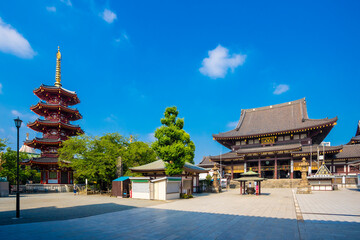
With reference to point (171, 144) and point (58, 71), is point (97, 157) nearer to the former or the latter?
point (171, 144)

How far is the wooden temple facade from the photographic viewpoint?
38.6 metres

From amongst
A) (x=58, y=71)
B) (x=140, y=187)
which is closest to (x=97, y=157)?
(x=140, y=187)

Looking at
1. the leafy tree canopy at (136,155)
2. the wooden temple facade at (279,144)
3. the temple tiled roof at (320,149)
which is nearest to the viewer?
the leafy tree canopy at (136,155)

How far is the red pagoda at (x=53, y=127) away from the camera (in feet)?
122

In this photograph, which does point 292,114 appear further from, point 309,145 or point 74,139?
point 74,139

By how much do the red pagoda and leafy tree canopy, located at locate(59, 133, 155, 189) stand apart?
5668 millimetres

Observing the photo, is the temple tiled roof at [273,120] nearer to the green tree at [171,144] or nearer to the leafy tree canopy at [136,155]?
the leafy tree canopy at [136,155]

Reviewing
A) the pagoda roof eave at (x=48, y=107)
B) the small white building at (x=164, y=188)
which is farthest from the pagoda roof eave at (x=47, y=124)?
the small white building at (x=164, y=188)

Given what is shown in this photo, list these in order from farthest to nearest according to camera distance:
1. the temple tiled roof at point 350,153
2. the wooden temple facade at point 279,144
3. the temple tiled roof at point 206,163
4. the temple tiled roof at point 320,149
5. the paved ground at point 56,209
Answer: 1. the temple tiled roof at point 206,163
2. the wooden temple facade at point 279,144
3. the temple tiled roof at point 350,153
4. the temple tiled roof at point 320,149
5. the paved ground at point 56,209

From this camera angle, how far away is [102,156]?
27.0 meters

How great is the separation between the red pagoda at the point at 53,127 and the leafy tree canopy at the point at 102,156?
223 inches

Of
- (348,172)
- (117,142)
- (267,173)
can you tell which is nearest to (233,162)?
(267,173)

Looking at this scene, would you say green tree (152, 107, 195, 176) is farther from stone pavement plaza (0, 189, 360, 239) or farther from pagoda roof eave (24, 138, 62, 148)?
pagoda roof eave (24, 138, 62, 148)

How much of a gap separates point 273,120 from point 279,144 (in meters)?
7.15
